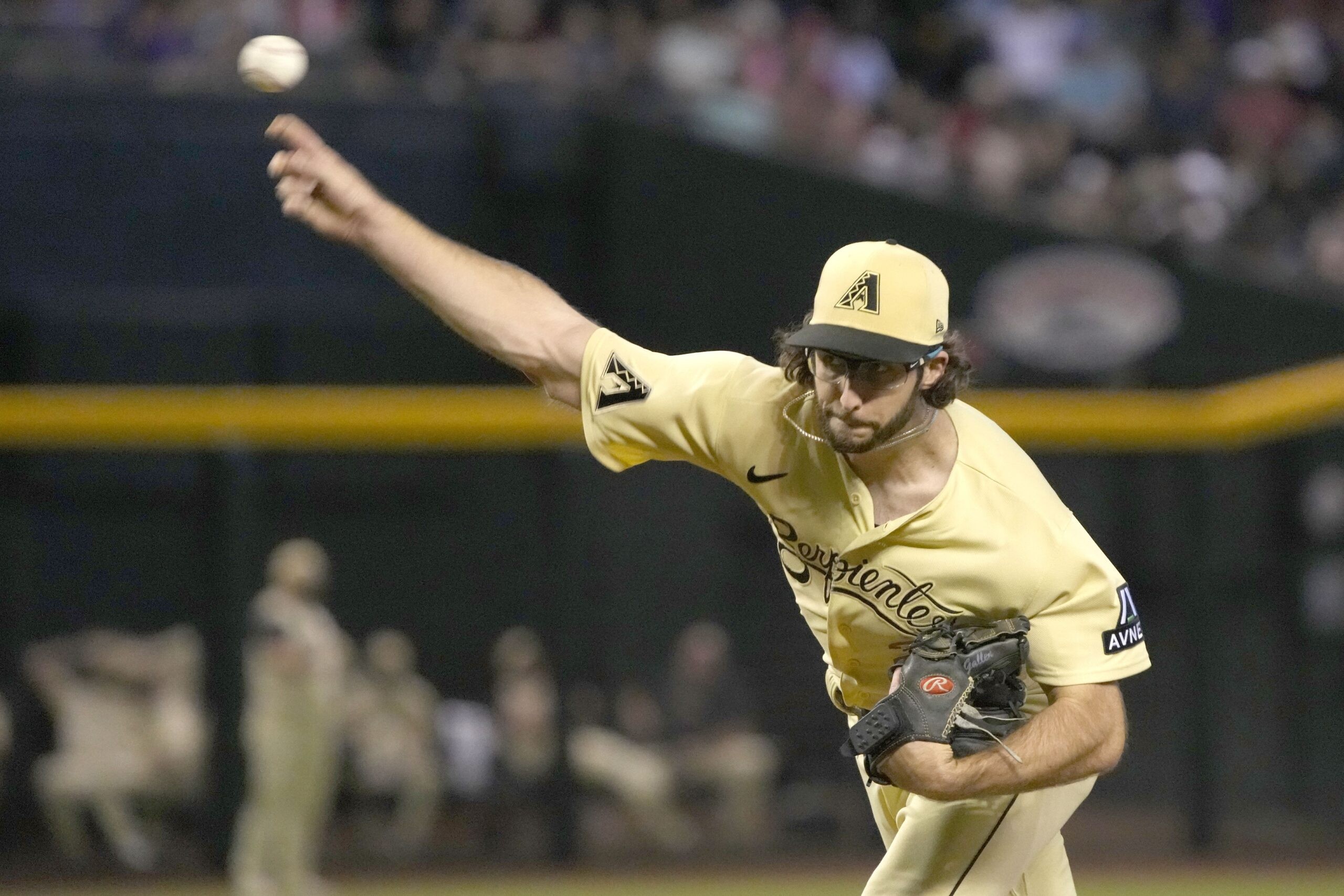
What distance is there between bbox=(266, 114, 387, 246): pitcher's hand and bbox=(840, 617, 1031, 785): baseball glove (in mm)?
1268

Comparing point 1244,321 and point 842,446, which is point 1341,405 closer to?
point 1244,321

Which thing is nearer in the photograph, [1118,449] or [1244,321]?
[1118,449]

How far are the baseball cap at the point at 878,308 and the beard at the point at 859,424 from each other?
0.36ft

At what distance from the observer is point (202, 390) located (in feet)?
30.7

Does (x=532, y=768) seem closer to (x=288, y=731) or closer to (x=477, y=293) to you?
(x=288, y=731)

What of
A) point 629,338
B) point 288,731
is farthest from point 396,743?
point 629,338

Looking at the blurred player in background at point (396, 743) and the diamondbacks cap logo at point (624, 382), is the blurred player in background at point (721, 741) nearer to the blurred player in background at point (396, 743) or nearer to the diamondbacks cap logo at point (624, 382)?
the blurred player in background at point (396, 743)

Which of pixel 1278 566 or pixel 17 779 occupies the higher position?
pixel 1278 566

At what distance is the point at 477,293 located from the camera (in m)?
3.48

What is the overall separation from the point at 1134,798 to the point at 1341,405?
2245 mm

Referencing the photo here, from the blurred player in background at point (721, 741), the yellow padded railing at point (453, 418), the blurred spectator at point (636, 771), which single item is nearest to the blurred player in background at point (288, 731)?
the yellow padded railing at point (453, 418)

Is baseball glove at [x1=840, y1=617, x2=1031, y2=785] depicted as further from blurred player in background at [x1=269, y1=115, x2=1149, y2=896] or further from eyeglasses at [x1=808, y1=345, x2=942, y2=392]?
eyeglasses at [x1=808, y1=345, x2=942, y2=392]

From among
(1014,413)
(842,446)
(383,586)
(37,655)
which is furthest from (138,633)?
(842,446)

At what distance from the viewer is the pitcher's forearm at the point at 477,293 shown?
3.46m
